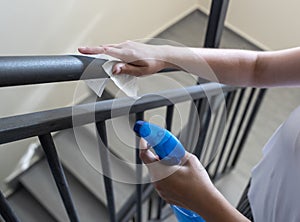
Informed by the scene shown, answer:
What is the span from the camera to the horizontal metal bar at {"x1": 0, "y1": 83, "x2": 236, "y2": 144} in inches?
20.9

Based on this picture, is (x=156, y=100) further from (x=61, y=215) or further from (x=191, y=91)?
(x=61, y=215)

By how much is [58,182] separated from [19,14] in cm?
126

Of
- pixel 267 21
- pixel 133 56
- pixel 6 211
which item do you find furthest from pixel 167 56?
pixel 267 21

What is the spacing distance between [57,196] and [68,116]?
162cm

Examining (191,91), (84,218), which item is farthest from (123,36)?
(191,91)

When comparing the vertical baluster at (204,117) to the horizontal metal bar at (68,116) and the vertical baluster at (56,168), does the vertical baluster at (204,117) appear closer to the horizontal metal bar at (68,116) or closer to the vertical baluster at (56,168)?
the horizontal metal bar at (68,116)

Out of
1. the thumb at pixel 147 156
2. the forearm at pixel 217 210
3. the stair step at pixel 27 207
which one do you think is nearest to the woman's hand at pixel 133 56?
the thumb at pixel 147 156

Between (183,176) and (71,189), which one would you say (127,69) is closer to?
(183,176)

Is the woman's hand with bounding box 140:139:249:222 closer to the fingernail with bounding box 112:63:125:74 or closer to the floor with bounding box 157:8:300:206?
the fingernail with bounding box 112:63:125:74

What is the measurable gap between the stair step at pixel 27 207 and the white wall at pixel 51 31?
17 cm

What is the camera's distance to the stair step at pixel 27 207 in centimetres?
209

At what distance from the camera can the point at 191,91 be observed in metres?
0.98

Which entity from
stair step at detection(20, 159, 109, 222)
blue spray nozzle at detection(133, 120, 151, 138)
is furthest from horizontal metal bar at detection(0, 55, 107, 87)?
stair step at detection(20, 159, 109, 222)

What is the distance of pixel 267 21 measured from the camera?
114 inches
